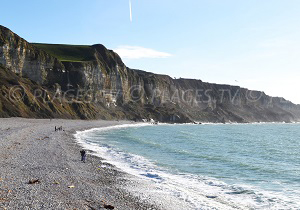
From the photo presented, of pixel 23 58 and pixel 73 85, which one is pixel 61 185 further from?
pixel 73 85

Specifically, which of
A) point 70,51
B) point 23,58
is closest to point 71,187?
point 23,58

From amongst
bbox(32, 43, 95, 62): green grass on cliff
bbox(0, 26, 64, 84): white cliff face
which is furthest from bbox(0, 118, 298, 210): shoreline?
bbox(32, 43, 95, 62): green grass on cliff

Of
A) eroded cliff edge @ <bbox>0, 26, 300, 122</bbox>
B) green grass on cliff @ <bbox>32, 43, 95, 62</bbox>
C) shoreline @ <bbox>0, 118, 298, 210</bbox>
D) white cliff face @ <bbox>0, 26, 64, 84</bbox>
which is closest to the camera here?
shoreline @ <bbox>0, 118, 298, 210</bbox>

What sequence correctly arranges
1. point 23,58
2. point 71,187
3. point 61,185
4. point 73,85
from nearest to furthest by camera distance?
1. point 71,187
2. point 61,185
3. point 23,58
4. point 73,85

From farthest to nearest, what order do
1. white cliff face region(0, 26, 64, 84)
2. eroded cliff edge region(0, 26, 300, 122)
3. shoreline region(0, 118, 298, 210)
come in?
white cliff face region(0, 26, 64, 84)
eroded cliff edge region(0, 26, 300, 122)
shoreline region(0, 118, 298, 210)

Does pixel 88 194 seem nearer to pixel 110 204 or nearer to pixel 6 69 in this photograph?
pixel 110 204

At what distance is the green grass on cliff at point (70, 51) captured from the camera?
16720 centimetres

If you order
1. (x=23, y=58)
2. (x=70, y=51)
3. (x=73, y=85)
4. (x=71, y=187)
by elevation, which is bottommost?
(x=71, y=187)

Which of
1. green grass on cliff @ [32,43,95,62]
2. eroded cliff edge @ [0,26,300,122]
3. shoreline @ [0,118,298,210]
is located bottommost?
shoreline @ [0,118,298,210]

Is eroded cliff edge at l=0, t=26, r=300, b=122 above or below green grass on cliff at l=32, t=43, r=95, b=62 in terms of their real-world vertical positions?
below

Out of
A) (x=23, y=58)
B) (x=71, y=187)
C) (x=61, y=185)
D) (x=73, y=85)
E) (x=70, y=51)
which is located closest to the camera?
(x=71, y=187)

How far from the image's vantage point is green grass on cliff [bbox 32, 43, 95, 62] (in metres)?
167

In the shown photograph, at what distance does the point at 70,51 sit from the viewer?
17800 centimetres

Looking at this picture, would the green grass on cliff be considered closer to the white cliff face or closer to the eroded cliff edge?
the eroded cliff edge
